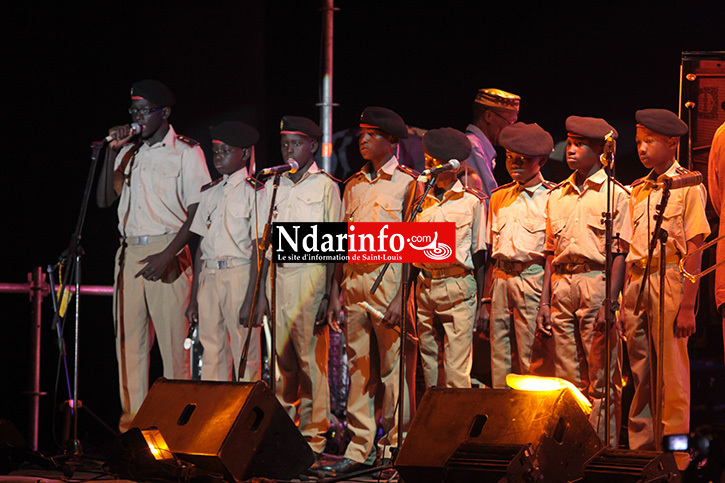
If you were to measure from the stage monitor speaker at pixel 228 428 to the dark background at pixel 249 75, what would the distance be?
195 centimetres

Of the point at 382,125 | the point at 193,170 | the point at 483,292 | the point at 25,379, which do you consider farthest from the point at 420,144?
the point at 25,379

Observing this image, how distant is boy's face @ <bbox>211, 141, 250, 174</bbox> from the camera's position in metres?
6.10

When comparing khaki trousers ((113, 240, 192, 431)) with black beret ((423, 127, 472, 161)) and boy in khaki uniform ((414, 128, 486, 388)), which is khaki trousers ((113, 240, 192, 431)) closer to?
boy in khaki uniform ((414, 128, 486, 388))

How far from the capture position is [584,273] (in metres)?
5.23

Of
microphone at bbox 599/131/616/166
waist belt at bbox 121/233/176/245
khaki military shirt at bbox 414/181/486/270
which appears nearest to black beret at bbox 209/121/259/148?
waist belt at bbox 121/233/176/245

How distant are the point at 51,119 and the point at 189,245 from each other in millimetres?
1413

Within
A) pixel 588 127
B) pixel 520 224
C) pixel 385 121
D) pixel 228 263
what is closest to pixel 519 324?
pixel 520 224

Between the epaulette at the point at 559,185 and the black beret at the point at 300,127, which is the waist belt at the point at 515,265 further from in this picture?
the black beret at the point at 300,127

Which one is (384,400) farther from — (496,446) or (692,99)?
(692,99)

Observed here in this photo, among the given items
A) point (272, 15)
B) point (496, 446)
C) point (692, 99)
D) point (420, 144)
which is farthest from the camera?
point (272, 15)

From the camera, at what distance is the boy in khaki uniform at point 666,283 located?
5000mm

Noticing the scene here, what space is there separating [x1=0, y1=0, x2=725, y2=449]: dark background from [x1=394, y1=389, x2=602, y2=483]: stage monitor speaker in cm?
200

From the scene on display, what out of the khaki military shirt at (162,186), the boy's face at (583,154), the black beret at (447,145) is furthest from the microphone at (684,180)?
the khaki military shirt at (162,186)

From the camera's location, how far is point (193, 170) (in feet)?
20.5
